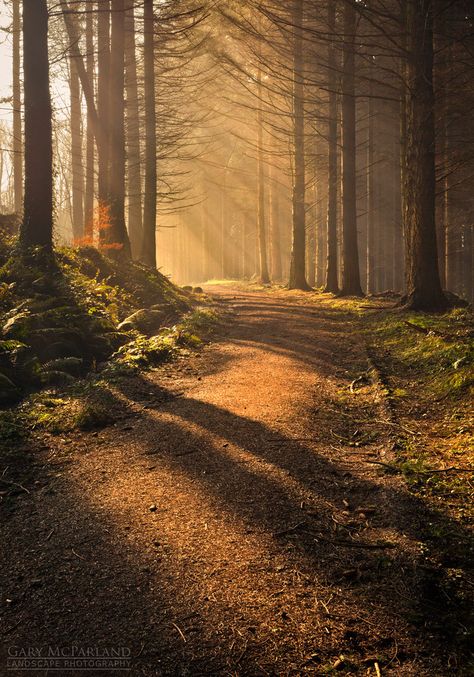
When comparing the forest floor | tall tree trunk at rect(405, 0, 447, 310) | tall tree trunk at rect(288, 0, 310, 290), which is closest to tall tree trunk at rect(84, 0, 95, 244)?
tall tree trunk at rect(288, 0, 310, 290)

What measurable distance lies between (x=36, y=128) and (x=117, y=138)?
5.28 metres

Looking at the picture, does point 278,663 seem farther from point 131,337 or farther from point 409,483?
point 131,337

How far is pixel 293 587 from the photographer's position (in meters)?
2.77

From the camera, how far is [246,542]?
10.5ft

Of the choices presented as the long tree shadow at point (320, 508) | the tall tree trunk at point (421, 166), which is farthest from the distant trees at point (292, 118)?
the long tree shadow at point (320, 508)

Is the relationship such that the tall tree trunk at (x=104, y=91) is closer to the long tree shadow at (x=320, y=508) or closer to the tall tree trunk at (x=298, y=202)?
the tall tree trunk at (x=298, y=202)

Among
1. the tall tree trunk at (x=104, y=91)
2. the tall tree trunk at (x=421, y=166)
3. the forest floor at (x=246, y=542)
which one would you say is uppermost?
the tall tree trunk at (x=104, y=91)

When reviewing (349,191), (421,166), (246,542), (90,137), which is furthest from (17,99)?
(246,542)

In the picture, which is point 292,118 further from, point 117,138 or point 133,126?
point 117,138

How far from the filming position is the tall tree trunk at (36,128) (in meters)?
10.5

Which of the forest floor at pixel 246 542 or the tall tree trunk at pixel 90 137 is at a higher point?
the tall tree trunk at pixel 90 137

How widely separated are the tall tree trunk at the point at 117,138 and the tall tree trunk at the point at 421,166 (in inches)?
303

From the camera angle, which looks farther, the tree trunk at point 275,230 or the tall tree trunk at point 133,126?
the tree trunk at point 275,230

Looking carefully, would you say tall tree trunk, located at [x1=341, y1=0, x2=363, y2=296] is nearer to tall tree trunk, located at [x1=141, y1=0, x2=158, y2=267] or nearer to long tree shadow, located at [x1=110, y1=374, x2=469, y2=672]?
tall tree trunk, located at [x1=141, y1=0, x2=158, y2=267]
